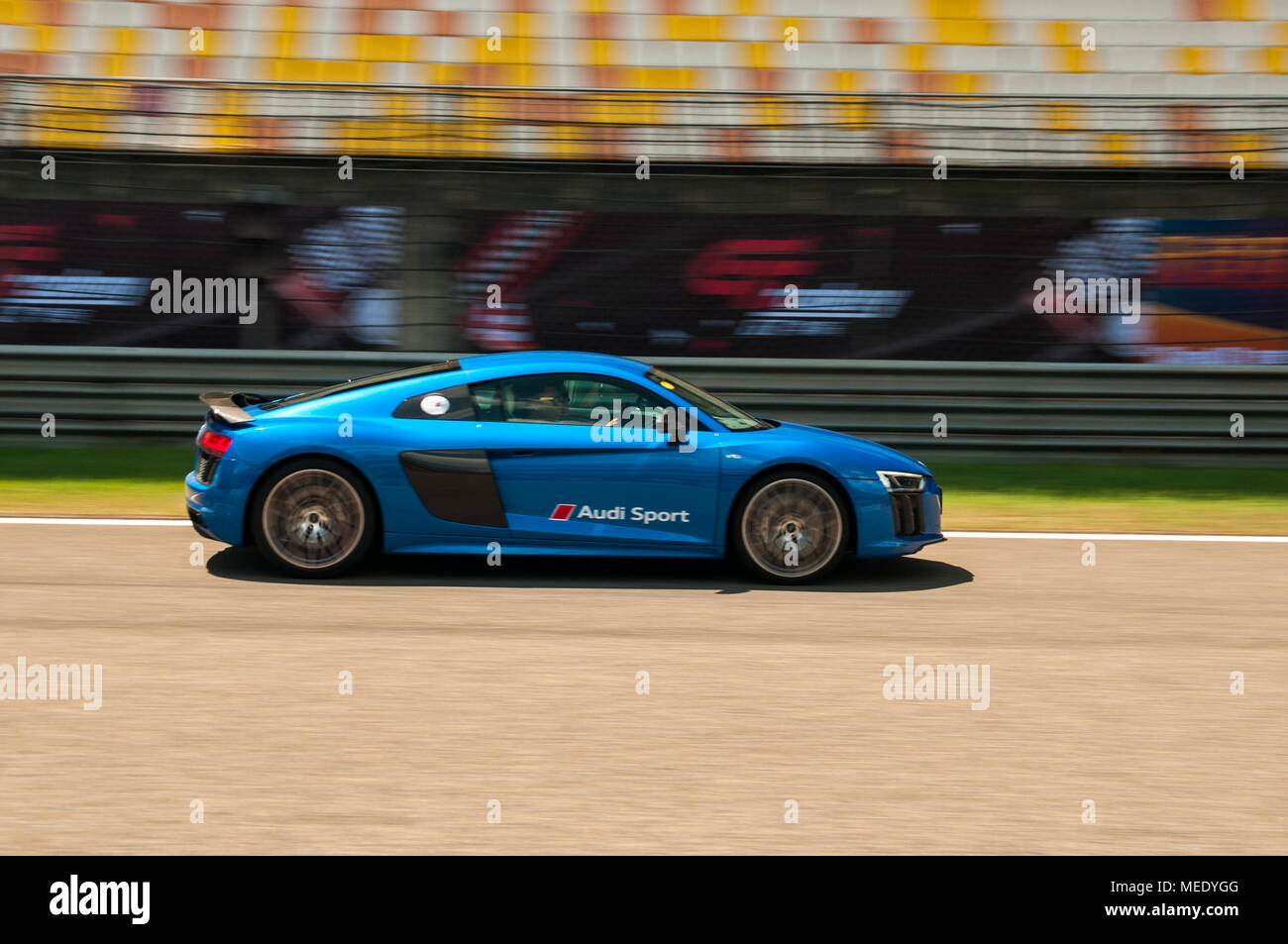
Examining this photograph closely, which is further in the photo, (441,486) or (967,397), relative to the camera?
(967,397)

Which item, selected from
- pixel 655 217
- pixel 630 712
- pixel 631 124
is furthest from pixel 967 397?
pixel 630 712

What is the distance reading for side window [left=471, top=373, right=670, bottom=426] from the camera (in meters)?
7.43

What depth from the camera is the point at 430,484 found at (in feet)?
23.9

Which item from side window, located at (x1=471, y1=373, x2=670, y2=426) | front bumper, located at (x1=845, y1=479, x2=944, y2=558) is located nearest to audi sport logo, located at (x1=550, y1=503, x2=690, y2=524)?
side window, located at (x1=471, y1=373, x2=670, y2=426)

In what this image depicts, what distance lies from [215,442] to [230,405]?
0.36 metres

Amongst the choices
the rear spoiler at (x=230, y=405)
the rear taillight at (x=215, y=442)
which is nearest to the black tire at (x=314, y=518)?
the rear taillight at (x=215, y=442)

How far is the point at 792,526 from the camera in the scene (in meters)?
7.41

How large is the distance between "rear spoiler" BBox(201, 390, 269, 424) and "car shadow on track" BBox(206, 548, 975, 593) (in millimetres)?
764

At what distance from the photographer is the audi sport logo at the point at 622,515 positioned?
7316 millimetres

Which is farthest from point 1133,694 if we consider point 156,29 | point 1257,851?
point 156,29

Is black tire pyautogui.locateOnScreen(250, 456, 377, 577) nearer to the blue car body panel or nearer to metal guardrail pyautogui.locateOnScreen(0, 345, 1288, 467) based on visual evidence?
the blue car body panel

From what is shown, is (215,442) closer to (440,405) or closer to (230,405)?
(230,405)

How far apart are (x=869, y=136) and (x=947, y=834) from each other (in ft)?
32.4

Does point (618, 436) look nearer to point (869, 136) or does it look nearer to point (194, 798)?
point (194, 798)
